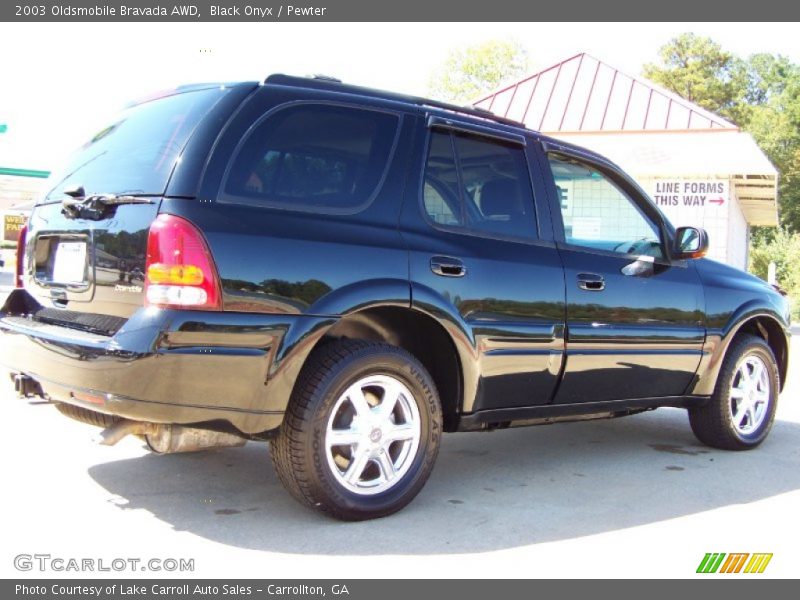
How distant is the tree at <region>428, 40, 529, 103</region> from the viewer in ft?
181

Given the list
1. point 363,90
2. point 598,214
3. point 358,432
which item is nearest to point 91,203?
point 363,90

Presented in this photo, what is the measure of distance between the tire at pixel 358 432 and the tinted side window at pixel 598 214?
1393mm

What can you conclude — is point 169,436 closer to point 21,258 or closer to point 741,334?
point 21,258

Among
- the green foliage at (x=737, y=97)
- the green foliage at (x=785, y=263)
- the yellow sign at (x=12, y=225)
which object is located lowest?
the yellow sign at (x=12, y=225)

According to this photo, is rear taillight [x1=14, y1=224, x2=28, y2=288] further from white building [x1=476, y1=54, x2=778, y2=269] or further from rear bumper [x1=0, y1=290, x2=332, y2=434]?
white building [x1=476, y1=54, x2=778, y2=269]

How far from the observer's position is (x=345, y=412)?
3.74 metres

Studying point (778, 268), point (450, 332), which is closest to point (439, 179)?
point (450, 332)

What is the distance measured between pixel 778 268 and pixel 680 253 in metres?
27.7

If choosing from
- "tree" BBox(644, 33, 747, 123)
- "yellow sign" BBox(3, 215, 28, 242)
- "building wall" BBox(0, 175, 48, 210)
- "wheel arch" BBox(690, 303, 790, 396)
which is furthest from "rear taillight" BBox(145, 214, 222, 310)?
"tree" BBox(644, 33, 747, 123)

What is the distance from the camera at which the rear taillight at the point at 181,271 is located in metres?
3.22

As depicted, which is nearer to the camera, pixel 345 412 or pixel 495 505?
pixel 345 412

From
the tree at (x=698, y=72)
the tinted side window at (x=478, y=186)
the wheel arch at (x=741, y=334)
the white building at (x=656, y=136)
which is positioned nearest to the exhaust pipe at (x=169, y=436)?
the tinted side window at (x=478, y=186)

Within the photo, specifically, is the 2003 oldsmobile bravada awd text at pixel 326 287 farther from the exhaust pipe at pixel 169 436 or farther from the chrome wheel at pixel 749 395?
the chrome wheel at pixel 749 395
